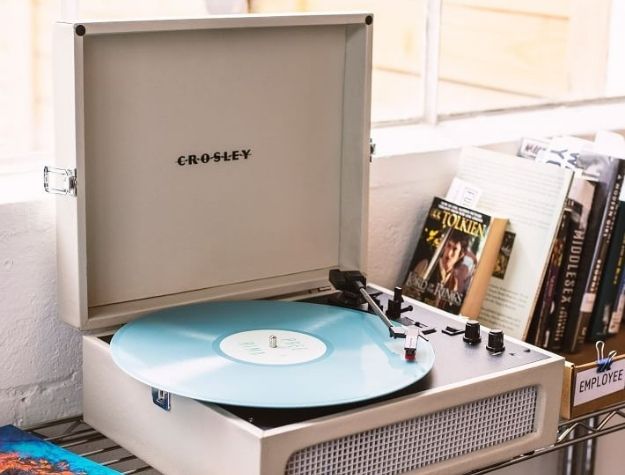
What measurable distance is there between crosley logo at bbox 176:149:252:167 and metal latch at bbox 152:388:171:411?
0.93 ft

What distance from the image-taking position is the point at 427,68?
1.77 meters

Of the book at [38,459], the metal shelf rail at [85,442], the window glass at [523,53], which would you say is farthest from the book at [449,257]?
the book at [38,459]

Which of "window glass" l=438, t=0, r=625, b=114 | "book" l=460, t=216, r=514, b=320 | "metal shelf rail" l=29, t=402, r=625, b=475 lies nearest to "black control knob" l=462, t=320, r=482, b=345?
"metal shelf rail" l=29, t=402, r=625, b=475

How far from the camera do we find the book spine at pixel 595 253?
157cm

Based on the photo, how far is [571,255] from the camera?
1.58 m

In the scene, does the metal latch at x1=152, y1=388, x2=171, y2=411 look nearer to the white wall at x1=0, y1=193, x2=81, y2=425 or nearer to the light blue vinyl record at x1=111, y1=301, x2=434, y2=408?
the light blue vinyl record at x1=111, y1=301, x2=434, y2=408

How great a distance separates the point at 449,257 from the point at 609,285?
0.87 feet

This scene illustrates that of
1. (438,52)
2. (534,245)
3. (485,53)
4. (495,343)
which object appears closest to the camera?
(495,343)

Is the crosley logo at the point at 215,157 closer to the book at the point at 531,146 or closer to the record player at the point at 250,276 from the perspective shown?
the record player at the point at 250,276

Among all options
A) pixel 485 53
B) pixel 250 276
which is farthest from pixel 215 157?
pixel 485 53

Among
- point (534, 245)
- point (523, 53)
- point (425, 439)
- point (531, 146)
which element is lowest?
point (425, 439)

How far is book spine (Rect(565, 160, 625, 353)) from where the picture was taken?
1567 millimetres

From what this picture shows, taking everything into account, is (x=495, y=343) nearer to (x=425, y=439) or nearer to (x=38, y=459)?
(x=425, y=439)

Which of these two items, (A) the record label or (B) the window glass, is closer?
(A) the record label
